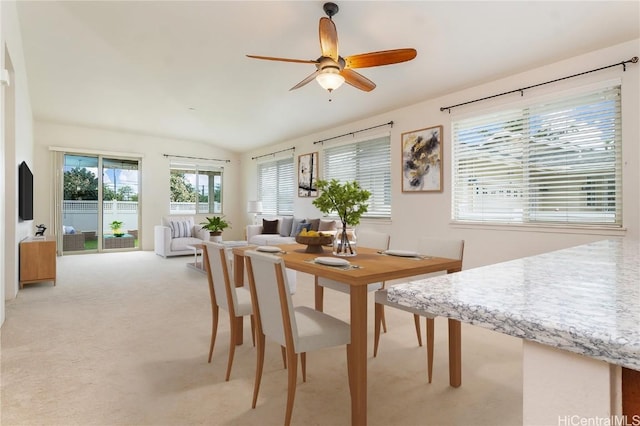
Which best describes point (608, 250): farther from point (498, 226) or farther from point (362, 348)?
point (498, 226)

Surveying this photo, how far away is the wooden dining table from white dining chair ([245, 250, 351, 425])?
0.10m

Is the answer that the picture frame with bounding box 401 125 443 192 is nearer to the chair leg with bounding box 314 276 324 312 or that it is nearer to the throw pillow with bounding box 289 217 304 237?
the throw pillow with bounding box 289 217 304 237

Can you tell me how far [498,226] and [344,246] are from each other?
2.56 m

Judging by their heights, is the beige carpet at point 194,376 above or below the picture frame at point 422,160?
below

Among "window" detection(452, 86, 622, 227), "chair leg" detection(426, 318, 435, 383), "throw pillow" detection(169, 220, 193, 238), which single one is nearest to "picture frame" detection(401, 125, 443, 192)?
"window" detection(452, 86, 622, 227)

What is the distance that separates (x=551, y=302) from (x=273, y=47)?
413 centimetres

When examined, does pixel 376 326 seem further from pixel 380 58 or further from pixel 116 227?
pixel 116 227

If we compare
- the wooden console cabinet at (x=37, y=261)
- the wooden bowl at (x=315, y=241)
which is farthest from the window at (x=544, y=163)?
the wooden console cabinet at (x=37, y=261)

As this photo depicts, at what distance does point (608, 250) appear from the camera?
136 centimetres

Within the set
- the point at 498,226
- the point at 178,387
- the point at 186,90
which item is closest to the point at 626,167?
the point at 498,226

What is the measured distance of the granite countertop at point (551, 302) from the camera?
44 cm

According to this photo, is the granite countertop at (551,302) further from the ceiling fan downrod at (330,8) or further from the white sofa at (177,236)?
the white sofa at (177,236)

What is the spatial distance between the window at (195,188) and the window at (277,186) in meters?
1.38

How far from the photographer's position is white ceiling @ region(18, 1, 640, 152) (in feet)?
10.3
